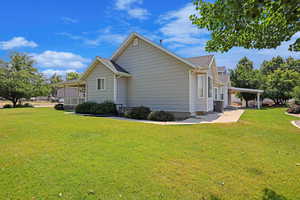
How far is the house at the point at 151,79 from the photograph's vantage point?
13.0 meters

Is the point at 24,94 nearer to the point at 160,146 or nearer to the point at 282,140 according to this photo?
the point at 160,146

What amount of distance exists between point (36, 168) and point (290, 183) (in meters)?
5.56

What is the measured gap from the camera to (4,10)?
12.3 meters

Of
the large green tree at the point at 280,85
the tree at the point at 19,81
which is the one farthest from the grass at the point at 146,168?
the tree at the point at 19,81

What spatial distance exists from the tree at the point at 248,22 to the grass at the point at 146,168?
3174 millimetres

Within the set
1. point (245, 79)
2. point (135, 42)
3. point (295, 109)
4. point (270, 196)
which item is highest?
point (135, 42)

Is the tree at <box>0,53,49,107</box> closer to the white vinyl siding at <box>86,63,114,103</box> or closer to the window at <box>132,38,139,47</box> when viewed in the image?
the white vinyl siding at <box>86,63,114,103</box>

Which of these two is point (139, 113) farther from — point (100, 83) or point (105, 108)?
point (100, 83)

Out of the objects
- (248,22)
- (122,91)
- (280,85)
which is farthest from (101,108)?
(280,85)

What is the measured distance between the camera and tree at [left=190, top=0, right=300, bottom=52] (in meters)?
2.87

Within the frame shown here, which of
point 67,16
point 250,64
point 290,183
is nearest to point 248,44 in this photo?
point 290,183

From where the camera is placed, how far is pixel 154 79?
14.3 meters

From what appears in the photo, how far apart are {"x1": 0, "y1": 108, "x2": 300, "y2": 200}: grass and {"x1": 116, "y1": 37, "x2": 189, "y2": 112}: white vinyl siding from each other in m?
7.05

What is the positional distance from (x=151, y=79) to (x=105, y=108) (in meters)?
4.75
